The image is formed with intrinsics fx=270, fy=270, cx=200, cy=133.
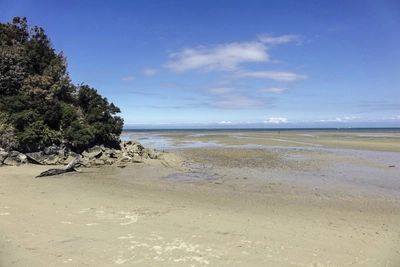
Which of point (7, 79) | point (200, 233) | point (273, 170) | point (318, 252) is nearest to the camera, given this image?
point (318, 252)

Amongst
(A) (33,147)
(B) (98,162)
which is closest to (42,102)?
(A) (33,147)

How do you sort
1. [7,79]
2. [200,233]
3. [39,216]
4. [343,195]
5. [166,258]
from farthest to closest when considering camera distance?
1. [7,79]
2. [343,195]
3. [39,216]
4. [200,233]
5. [166,258]

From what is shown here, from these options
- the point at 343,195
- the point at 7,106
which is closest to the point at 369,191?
the point at 343,195

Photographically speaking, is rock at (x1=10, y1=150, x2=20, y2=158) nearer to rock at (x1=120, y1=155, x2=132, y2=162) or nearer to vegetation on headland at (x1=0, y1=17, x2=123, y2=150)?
vegetation on headland at (x1=0, y1=17, x2=123, y2=150)

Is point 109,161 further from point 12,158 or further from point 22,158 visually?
point 12,158

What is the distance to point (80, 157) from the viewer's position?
56.7ft

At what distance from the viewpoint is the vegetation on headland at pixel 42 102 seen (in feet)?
54.0

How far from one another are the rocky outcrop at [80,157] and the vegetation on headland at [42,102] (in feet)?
2.36

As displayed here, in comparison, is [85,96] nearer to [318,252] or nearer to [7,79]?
[7,79]

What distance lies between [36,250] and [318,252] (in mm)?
Answer: 5343

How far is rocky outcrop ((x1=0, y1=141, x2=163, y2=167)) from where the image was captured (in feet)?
50.1

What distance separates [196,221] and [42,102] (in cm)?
1571

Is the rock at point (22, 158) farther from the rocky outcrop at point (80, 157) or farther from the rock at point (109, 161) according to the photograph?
the rock at point (109, 161)

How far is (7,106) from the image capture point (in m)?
17.0
